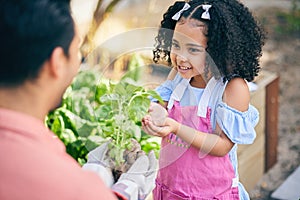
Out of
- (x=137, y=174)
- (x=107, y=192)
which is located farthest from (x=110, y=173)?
(x=107, y=192)

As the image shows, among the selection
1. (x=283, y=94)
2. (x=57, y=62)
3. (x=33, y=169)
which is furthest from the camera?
(x=283, y=94)

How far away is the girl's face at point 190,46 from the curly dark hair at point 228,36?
0.02 meters

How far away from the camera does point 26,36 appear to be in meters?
1.22

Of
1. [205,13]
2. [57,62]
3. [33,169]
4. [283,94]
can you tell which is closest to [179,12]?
[205,13]

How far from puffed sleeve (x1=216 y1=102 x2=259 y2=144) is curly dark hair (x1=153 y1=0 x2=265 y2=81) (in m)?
0.10

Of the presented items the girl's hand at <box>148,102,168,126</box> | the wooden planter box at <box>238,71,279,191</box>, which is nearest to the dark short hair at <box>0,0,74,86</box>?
the girl's hand at <box>148,102,168,126</box>

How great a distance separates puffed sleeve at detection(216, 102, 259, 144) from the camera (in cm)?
194

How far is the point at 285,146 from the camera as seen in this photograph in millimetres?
4031

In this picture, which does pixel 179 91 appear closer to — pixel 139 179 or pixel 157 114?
pixel 157 114

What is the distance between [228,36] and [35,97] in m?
0.81

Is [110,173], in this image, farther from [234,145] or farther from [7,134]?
[7,134]

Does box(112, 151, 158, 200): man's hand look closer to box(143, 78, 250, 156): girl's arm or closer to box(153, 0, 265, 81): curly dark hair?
box(143, 78, 250, 156): girl's arm

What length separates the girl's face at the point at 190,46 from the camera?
1923mm

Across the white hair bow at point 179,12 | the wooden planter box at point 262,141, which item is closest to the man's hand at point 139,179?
the white hair bow at point 179,12
